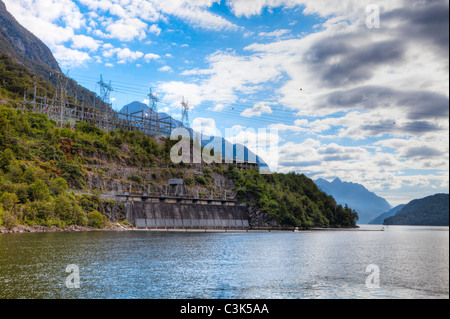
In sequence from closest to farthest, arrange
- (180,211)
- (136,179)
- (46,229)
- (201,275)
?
(201,275), (46,229), (180,211), (136,179)

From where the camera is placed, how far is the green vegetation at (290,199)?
13488 cm

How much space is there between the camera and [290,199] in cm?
14200

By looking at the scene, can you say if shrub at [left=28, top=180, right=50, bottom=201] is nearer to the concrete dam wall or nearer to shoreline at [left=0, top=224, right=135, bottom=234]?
shoreline at [left=0, top=224, right=135, bottom=234]

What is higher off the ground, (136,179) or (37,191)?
(136,179)

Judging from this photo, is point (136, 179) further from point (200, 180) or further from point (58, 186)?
point (58, 186)

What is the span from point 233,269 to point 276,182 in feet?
422

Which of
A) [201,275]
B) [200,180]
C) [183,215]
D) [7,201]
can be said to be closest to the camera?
[201,275]

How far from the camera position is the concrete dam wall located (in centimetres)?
9350

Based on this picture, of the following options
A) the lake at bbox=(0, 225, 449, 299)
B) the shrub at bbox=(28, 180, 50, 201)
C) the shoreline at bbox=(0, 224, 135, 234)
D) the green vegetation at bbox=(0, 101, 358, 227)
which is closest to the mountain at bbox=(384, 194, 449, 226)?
the green vegetation at bbox=(0, 101, 358, 227)

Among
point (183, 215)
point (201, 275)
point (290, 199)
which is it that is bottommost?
point (201, 275)

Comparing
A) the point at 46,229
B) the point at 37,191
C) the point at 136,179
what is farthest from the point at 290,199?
the point at 37,191

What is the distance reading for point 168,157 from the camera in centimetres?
13300

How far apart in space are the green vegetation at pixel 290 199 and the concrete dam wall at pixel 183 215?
982 centimetres

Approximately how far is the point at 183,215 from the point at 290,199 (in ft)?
172
